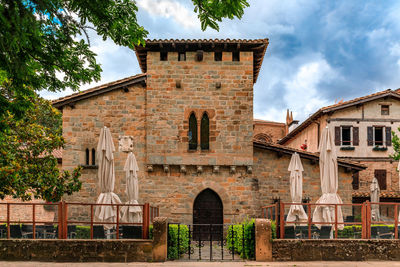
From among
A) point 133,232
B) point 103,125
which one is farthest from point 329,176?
point 103,125

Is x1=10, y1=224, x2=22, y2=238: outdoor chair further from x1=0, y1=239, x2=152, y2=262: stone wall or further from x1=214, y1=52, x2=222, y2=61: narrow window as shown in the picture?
x1=214, y1=52, x2=222, y2=61: narrow window

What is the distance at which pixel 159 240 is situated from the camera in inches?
406

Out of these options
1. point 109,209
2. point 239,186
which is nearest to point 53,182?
point 109,209

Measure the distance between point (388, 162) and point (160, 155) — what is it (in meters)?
17.9

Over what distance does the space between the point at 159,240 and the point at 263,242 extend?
2.47 m

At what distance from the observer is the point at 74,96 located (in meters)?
18.3

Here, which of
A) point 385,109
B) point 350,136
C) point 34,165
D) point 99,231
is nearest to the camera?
point 99,231

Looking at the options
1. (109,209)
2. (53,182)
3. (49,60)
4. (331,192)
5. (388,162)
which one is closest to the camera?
(49,60)

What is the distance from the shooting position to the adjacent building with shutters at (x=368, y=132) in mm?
28812

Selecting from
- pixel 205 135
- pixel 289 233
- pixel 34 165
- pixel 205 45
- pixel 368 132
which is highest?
pixel 205 45

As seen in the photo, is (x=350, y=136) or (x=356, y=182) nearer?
(x=356, y=182)

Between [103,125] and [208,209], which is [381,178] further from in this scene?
[103,125]

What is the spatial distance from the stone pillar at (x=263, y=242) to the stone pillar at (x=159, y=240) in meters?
2.19

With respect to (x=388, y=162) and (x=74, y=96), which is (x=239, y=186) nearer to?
(x=74, y=96)
